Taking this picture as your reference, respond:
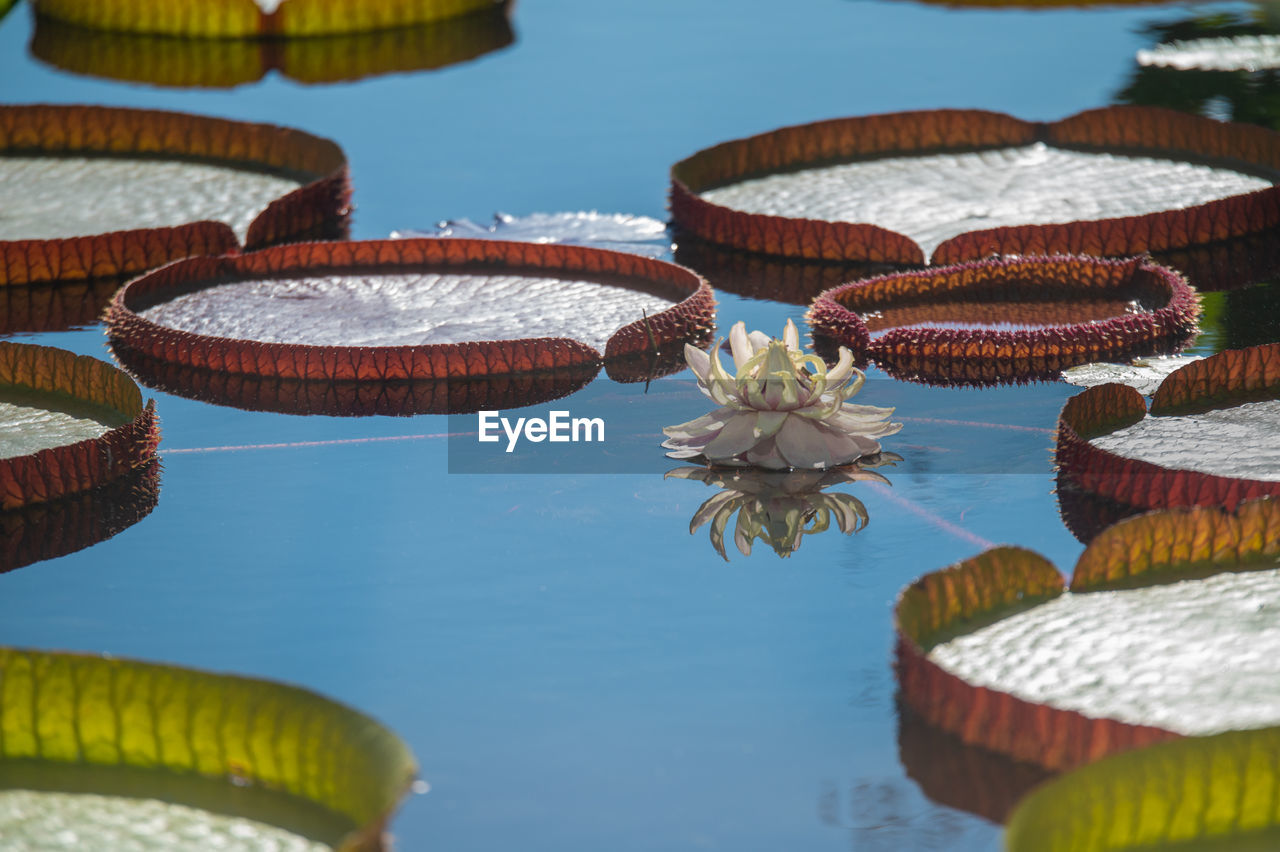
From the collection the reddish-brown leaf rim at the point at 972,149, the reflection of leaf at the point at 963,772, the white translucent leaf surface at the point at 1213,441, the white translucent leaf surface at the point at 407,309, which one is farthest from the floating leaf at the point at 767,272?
the reflection of leaf at the point at 963,772

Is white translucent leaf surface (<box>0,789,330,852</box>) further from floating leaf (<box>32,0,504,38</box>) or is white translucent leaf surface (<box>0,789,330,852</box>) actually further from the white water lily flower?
floating leaf (<box>32,0,504,38</box>)

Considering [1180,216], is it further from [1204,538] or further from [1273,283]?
[1204,538]

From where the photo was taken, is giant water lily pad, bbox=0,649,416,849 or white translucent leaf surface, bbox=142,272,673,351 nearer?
giant water lily pad, bbox=0,649,416,849

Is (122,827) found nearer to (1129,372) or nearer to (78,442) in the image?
(78,442)

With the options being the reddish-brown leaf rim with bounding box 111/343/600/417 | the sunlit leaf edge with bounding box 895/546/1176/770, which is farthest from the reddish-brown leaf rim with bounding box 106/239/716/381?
the sunlit leaf edge with bounding box 895/546/1176/770

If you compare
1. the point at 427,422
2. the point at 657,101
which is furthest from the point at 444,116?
the point at 427,422

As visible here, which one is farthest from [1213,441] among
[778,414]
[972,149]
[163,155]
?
[163,155]
